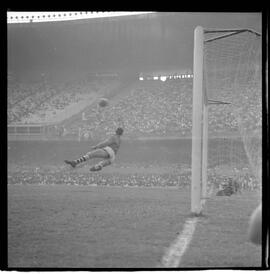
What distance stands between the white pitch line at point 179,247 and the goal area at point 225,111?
318mm

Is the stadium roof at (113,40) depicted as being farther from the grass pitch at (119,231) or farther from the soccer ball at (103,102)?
the grass pitch at (119,231)

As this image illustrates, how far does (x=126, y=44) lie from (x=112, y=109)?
4.92 ft

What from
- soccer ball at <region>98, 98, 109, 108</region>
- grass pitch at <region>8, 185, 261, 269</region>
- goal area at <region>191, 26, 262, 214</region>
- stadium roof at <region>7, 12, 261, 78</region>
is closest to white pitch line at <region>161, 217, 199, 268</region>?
grass pitch at <region>8, 185, 261, 269</region>

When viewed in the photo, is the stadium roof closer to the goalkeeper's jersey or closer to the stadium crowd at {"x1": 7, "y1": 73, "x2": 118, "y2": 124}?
the stadium crowd at {"x1": 7, "y1": 73, "x2": 118, "y2": 124}

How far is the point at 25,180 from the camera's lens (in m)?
6.34

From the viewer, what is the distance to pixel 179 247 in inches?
135

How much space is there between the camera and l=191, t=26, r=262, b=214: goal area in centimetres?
400

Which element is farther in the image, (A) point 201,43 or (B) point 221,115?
(B) point 221,115

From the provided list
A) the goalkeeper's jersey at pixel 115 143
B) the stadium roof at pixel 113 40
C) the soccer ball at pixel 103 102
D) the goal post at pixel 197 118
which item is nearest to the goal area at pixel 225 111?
the goal post at pixel 197 118

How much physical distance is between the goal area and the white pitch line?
1.04 ft

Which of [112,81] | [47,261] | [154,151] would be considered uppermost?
[112,81]

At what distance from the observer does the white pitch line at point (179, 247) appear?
126 inches
